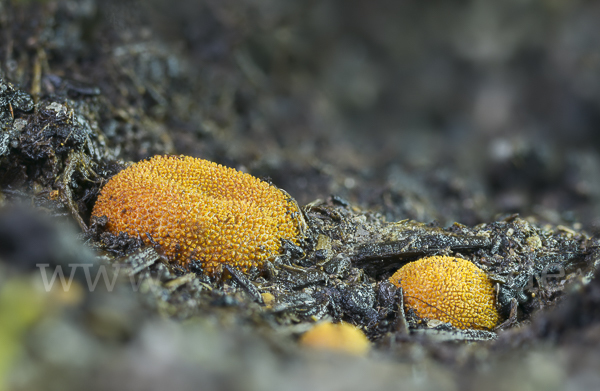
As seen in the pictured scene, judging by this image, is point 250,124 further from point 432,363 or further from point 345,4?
point 432,363

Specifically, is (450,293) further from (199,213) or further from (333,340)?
(199,213)

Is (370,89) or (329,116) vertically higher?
(370,89)

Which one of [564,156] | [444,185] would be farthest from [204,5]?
[564,156]

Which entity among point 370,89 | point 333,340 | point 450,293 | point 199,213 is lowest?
point 333,340

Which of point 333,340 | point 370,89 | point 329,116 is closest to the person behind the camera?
point 333,340

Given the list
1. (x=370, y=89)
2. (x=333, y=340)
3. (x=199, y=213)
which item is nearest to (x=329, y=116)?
(x=370, y=89)

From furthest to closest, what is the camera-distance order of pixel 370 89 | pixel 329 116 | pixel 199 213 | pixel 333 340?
pixel 370 89
pixel 329 116
pixel 199 213
pixel 333 340
